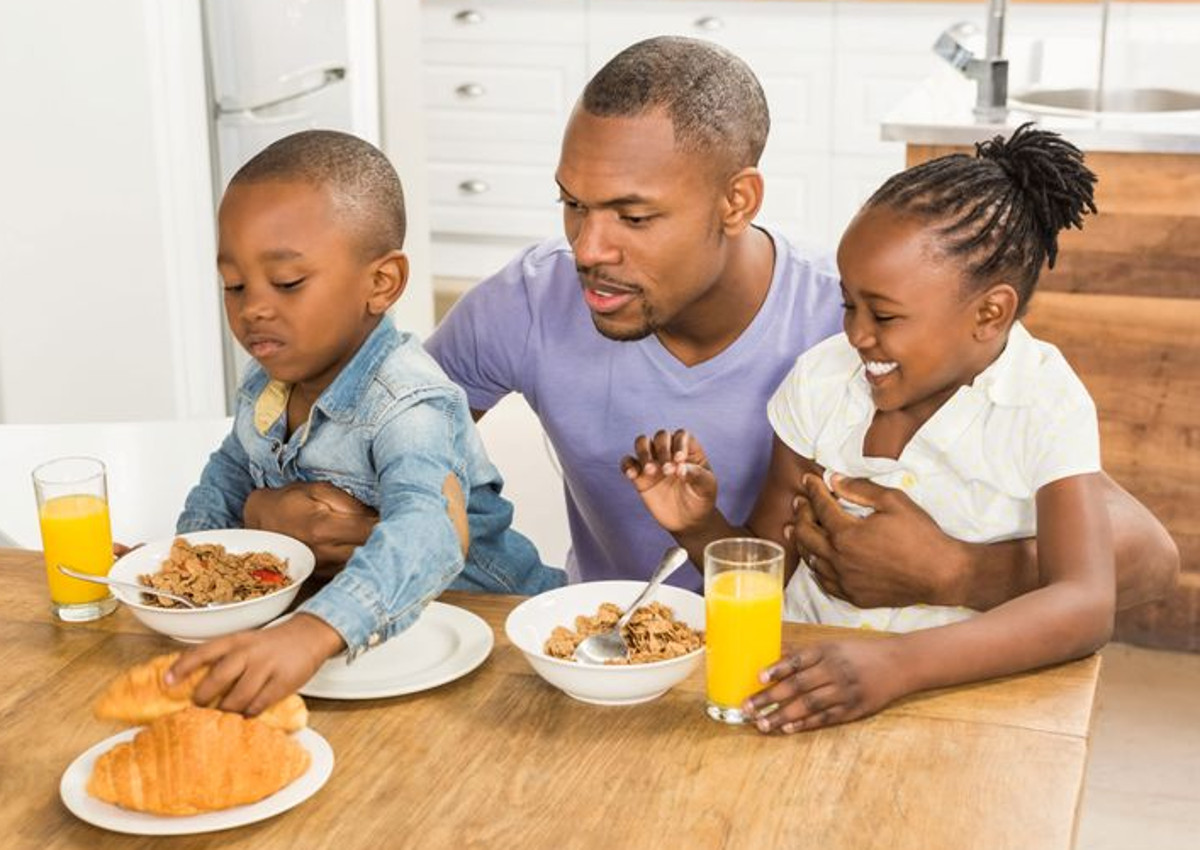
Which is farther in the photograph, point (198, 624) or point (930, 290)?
point (930, 290)

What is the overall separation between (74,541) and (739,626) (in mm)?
668

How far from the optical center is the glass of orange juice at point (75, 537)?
1579mm

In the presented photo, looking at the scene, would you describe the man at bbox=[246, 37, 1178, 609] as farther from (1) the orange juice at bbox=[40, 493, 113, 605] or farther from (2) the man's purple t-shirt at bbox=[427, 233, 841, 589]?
(1) the orange juice at bbox=[40, 493, 113, 605]

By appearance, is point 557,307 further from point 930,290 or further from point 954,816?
point 954,816

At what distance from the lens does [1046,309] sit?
2.96 m

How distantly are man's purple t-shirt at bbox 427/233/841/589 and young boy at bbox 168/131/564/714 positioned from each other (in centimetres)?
21

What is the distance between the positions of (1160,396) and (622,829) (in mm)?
2056

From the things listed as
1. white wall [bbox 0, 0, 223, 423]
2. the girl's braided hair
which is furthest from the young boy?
white wall [bbox 0, 0, 223, 423]

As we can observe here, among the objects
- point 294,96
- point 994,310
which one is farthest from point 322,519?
point 294,96

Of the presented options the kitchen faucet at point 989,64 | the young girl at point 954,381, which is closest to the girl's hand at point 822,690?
the young girl at point 954,381

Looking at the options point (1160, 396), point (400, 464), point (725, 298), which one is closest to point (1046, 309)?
point (1160, 396)

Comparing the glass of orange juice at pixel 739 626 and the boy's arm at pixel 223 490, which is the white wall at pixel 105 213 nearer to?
the boy's arm at pixel 223 490

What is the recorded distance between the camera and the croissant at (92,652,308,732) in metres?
1.25

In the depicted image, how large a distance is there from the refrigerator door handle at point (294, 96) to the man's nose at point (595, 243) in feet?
6.62
